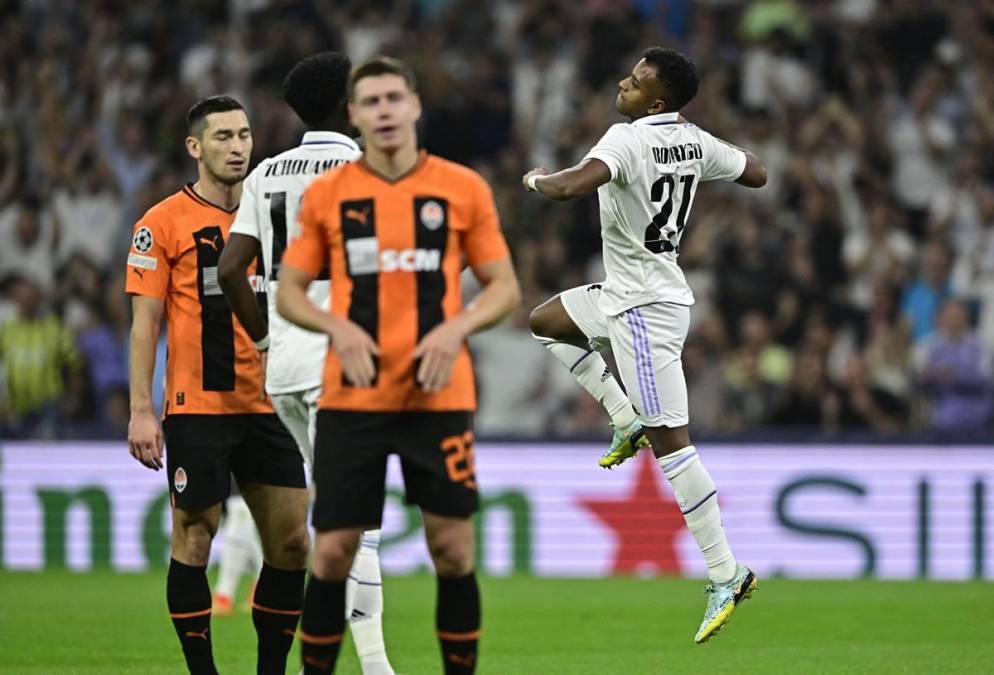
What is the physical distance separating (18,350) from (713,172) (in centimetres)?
963

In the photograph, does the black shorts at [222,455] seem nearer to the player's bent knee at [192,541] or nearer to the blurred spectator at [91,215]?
the player's bent knee at [192,541]

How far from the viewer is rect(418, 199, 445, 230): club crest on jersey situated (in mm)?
6016

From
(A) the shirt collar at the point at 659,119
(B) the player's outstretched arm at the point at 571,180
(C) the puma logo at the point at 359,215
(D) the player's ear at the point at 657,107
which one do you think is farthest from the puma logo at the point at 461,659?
(D) the player's ear at the point at 657,107

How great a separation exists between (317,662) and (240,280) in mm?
1696

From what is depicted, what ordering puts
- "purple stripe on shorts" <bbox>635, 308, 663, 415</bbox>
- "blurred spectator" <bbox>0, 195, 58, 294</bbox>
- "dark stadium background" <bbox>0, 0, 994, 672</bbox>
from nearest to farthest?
"purple stripe on shorts" <bbox>635, 308, 663, 415</bbox>, "dark stadium background" <bbox>0, 0, 994, 672</bbox>, "blurred spectator" <bbox>0, 195, 58, 294</bbox>

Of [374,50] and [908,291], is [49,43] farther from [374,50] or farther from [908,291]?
[908,291]

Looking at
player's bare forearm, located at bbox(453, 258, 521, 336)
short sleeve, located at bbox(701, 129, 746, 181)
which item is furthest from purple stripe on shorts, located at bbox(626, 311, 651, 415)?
player's bare forearm, located at bbox(453, 258, 521, 336)

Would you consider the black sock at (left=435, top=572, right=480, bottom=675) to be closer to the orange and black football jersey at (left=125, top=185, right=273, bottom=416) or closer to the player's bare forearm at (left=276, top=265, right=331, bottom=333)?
the player's bare forearm at (left=276, top=265, right=331, bottom=333)

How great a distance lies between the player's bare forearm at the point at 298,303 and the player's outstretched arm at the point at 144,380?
155 centimetres

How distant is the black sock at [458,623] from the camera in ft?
20.1

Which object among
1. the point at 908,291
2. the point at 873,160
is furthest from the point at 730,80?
the point at 908,291

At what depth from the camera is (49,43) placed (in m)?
17.9

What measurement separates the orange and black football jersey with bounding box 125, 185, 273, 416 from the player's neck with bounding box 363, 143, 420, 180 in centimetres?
158

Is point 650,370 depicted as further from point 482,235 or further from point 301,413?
point 482,235
